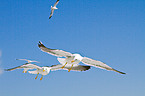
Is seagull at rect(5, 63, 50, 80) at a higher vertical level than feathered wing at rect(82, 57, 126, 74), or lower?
higher

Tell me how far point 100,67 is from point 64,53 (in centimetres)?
473

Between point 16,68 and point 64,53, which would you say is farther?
point 16,68

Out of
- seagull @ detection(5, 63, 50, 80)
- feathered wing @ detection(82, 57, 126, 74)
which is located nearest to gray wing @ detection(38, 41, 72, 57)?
feathered wing @ detection(82, 57, 126, 74)

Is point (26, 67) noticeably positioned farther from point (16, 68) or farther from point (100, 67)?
point (100, 67)

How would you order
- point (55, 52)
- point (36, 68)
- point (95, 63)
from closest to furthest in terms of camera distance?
point (55, 52) → point (95, 63) → point (36, 68)

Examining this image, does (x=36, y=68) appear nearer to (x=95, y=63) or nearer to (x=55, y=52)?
(x=55, y=52)

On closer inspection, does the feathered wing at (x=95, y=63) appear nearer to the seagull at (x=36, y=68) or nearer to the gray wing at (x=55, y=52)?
the gray wing at (x=55, y=52)

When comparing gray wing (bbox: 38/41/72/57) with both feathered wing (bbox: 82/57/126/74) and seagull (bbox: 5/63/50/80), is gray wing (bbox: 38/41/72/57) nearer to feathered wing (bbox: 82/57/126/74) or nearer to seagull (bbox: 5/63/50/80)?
feathered wing (bbox: 82/57/126/74)

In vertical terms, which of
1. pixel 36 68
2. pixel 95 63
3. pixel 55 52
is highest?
pixel 36 68

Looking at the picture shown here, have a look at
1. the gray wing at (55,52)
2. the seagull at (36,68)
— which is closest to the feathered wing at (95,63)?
the gray wing at (55,52)

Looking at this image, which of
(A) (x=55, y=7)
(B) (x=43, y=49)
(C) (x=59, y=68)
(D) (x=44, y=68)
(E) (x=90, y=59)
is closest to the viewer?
(B) (x=43, y=49)

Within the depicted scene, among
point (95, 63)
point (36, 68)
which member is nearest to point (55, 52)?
point (95, 63)

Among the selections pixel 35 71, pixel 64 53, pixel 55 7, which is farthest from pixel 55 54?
pixel 55 7

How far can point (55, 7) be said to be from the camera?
170 ft
